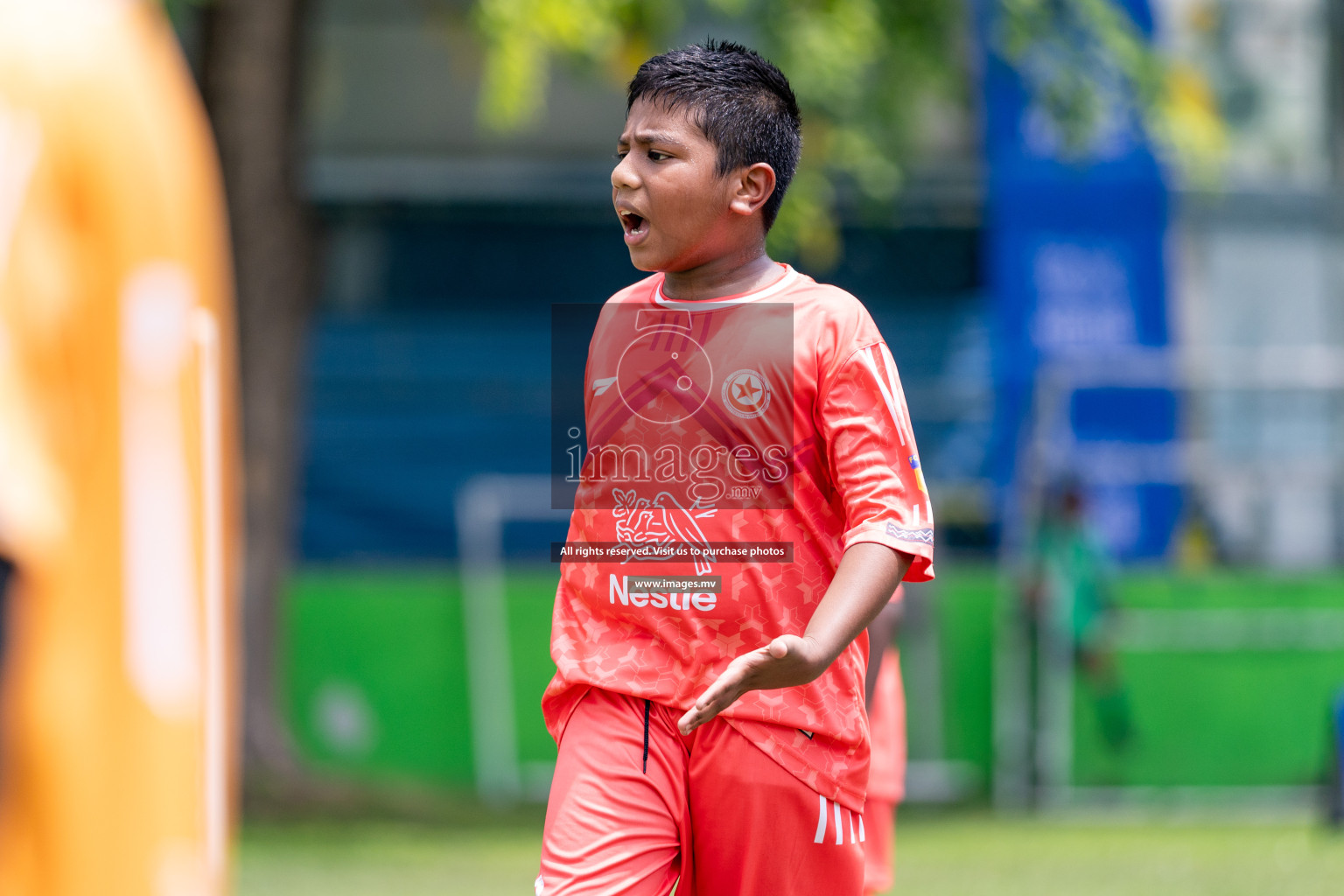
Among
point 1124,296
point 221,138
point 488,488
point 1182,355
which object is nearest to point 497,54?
point 221,138

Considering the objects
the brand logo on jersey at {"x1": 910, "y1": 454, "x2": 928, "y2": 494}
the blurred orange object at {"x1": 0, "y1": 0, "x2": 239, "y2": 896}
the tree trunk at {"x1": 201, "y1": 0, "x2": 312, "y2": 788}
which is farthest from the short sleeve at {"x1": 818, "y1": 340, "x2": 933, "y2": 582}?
the tree trunk at {"x1": 201, "y1": 0, "x2": 312, "y2": 788}

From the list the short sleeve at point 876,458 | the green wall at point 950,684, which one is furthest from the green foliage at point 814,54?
the short sleeve at point 876,458

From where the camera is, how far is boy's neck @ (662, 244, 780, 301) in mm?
2746

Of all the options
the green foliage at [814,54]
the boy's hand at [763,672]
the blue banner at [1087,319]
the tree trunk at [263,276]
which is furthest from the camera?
the blue banner at [1087,319]

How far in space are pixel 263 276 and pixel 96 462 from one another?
385 inches

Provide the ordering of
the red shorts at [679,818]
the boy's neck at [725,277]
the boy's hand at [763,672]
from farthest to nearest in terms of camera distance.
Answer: the boy's neck at [725,277], the red shorts at [679,818], the boy's hand at [763,672]

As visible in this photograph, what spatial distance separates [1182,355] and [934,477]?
7.63ft

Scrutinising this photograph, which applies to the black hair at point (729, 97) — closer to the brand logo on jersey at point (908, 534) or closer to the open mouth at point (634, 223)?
the open mouth at point (634, 223)

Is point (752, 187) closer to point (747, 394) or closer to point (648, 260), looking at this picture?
point (648, 260)

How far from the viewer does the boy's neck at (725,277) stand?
2.75 metres

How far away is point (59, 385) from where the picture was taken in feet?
3.40

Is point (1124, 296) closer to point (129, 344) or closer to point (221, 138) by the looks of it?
point (221, 138)

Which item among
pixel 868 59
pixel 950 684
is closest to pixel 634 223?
pixel 868 59

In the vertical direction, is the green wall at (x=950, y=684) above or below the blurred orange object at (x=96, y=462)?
below
